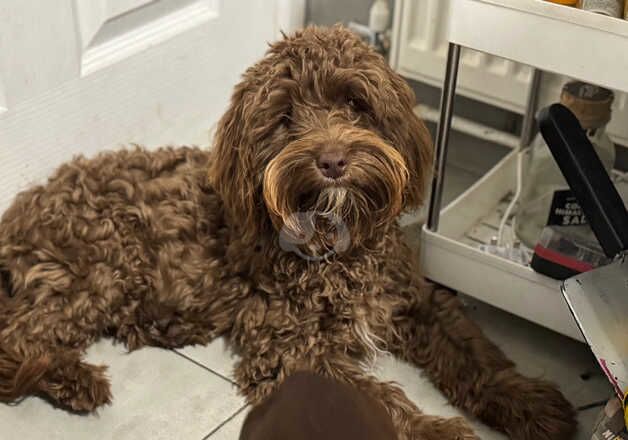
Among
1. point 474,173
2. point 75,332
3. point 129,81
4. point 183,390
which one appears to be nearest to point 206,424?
point 183,390

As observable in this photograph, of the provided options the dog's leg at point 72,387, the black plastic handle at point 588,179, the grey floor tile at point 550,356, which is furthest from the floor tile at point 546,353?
the dog's leg at point 72,387

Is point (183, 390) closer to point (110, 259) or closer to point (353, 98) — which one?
point (110, 259)

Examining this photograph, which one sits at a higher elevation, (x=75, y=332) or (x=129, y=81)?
(x=129, y=81)

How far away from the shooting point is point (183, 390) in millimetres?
1812

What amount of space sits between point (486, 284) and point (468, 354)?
182 mm

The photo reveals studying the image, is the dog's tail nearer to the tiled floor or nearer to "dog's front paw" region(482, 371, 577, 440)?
the tiled floor

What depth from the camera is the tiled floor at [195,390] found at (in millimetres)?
1704

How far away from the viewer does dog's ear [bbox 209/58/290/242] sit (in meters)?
1.55

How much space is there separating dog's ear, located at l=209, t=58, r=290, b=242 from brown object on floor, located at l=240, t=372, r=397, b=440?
63 centimetres

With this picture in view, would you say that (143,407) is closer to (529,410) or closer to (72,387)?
(72,387)

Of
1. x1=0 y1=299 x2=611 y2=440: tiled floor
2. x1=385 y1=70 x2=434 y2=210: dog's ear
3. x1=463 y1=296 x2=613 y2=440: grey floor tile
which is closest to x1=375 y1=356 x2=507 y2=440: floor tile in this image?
x1=0 y1=299 x2=611 y2=440: tiled floor

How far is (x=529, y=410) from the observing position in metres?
1.68

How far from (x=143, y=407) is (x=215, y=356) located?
0.22m

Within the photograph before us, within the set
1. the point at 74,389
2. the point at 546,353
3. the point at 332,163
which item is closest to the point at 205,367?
the point at 74,389
